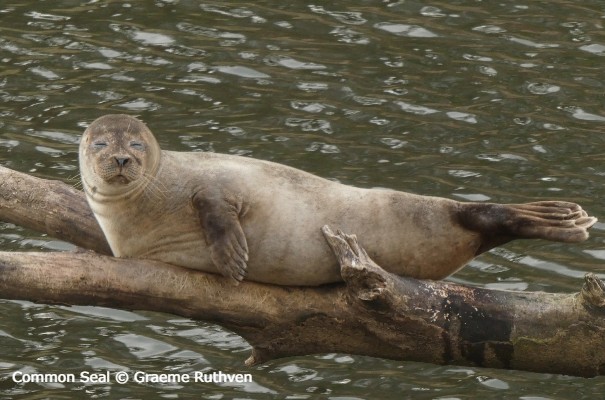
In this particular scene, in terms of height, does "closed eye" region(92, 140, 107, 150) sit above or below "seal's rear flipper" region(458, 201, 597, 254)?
above

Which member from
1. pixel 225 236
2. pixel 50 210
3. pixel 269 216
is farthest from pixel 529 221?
pixel 50 210

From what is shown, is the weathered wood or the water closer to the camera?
the weathered wood

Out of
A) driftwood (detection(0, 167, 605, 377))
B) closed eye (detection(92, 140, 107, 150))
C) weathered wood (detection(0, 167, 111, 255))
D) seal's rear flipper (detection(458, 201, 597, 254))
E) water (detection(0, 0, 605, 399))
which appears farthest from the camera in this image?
water (detection(0, 0, 605, 399))

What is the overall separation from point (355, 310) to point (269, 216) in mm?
696

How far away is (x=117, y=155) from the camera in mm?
7977

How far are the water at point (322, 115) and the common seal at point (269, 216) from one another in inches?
92.3

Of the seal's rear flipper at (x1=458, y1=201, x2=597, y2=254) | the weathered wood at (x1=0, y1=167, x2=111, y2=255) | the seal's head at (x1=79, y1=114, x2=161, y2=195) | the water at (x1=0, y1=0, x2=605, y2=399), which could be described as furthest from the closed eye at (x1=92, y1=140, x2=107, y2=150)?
the water at (x1=0, y1=0, x2=605, y2=399)

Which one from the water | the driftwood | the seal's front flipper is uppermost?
the seal's front flipper

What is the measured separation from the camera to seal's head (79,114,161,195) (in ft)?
26.2

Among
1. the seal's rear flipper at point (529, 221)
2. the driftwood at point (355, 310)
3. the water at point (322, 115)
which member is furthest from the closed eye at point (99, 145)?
the water at point (322, 115)

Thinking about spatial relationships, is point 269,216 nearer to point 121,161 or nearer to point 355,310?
point 355,310

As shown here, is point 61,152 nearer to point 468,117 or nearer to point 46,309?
point 46,309

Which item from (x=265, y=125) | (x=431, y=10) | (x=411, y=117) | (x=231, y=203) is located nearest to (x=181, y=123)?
(x=265, y=125)

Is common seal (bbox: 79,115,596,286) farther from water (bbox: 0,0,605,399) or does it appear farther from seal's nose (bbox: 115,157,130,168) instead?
water (bbox: 0,0,605,399)
